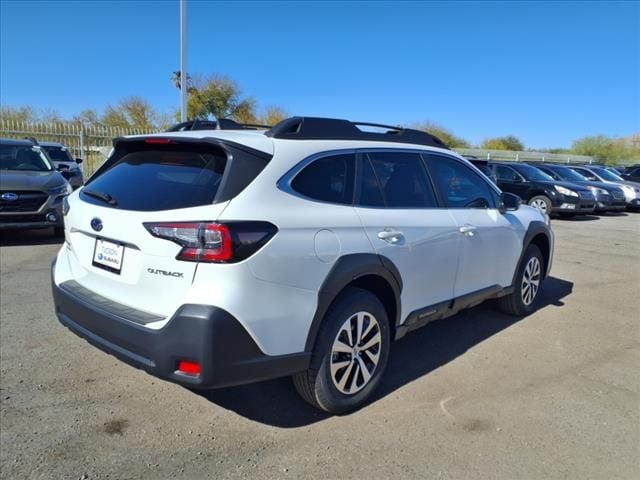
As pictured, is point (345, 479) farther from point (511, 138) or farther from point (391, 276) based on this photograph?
point (511, 138)

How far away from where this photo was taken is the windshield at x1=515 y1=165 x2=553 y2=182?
15.3m

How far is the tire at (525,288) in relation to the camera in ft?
16.2

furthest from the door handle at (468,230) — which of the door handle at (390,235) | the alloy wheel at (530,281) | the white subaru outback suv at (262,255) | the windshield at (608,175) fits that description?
the windshield at (608,175)

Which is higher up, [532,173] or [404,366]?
[532,173]

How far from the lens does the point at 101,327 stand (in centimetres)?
268

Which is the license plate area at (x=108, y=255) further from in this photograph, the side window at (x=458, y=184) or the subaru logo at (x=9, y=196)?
the subaru logo at (x=9, y=196)

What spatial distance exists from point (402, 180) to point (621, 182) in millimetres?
19706

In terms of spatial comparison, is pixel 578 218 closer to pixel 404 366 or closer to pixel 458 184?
pixel 458 184

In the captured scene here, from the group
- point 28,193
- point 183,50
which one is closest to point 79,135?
point 183,50

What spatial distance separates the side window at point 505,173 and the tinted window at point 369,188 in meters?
13.8

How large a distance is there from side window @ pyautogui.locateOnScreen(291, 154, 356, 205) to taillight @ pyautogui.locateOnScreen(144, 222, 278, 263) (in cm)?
48

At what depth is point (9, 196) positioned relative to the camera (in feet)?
24.6

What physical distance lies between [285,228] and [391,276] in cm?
98

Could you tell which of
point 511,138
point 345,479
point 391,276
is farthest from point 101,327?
point 511,138
